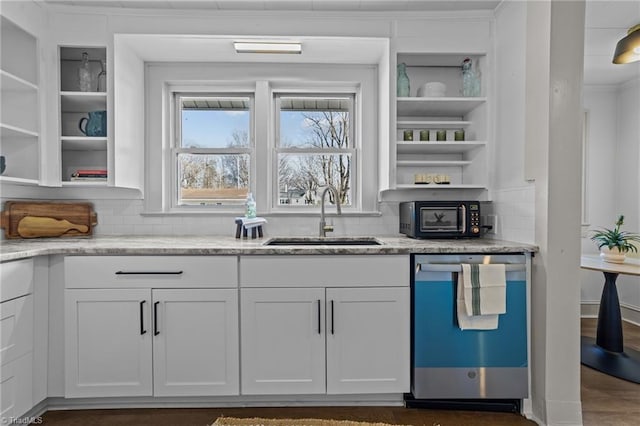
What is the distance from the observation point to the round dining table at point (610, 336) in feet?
8.69

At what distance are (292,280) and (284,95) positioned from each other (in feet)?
5.26

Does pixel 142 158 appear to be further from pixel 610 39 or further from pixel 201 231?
pixel 610 39

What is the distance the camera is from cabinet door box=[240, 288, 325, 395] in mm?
2016

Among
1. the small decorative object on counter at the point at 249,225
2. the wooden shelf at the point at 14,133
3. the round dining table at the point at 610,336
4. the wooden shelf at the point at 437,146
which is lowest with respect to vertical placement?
the round dining table at the point at 610,336

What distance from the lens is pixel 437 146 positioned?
8.59ft

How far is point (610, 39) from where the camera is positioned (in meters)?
3.01

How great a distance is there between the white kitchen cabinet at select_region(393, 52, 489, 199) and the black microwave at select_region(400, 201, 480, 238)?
224mm

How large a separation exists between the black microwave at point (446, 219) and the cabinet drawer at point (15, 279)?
220cm

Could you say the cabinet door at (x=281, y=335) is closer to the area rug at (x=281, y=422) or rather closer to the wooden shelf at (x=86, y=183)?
the area rug at (x=281, y=422)

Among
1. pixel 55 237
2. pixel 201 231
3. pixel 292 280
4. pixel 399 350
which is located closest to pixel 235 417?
pixel 292 280

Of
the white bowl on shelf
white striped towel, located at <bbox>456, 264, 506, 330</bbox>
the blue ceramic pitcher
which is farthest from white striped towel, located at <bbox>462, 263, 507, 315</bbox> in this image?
the blue ceramic pitcher

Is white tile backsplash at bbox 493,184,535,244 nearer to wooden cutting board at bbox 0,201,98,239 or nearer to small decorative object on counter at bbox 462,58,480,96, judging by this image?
small decorative object on counter at bbox 462,58,480,96

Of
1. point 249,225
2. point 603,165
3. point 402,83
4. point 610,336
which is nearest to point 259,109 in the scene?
point 249,225

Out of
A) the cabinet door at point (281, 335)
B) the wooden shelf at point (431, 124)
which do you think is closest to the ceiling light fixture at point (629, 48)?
Result: the wooden shelf at point (431, 124)
